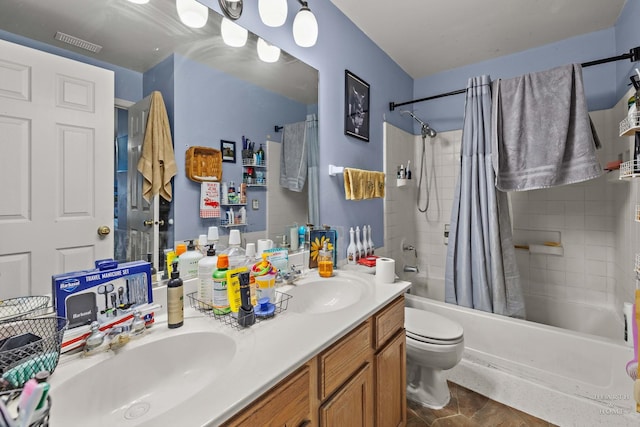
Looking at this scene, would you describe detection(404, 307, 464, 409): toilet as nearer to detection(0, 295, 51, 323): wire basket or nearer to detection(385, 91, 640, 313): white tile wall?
detection(385, 91, 640, 313): white tile wall

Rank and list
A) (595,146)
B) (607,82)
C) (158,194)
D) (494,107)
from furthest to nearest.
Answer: (607,82), (494,107), (595,146), (158,194)

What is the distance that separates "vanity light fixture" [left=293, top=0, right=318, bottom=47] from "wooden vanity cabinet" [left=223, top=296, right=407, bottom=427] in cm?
140

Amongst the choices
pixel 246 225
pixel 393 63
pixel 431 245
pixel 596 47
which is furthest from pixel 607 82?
pixel 246 225

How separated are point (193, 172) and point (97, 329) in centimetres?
62

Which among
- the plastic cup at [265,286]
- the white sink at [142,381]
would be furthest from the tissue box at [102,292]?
the plastic cup at [265,286]

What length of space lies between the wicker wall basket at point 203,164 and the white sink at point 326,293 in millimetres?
603

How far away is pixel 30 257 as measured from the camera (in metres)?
0.79

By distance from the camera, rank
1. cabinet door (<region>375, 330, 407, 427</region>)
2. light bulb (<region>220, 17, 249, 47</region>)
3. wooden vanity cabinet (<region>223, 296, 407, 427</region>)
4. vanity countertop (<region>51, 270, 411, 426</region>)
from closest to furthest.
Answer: vanity countertop (<region>51, 270, 411, 426</region>) → wooden vanity cabinet (<region>223, 296, 407, 427</region>) → cabinet door (<region>375, 330, 407, 427</region>) → light bulb (<region>220, 17, 249, 47</region>)

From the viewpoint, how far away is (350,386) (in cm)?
98

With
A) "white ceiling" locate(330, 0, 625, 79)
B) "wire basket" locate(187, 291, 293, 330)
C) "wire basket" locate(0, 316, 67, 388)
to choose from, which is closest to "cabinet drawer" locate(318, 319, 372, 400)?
"wire basket" locate(187, 291, 293, 330)

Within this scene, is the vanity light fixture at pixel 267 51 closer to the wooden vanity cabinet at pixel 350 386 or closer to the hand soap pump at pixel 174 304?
the hand soap pump at pixel 174 304

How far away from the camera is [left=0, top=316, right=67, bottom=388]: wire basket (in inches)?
23.1

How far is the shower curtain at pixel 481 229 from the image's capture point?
2.00 metres

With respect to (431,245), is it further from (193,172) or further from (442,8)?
(193,172)
